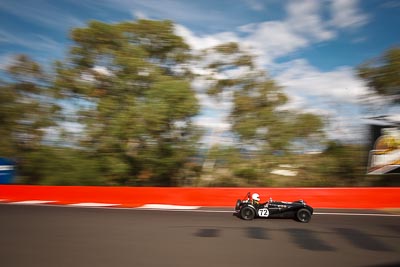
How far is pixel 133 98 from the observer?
15.3 meters

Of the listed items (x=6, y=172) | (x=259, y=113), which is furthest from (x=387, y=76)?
(x=6, y=172)

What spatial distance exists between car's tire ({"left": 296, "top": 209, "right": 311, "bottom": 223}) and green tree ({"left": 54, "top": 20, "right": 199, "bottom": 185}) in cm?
777

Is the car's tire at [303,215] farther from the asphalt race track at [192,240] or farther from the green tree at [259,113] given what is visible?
the green tree at [259,113]

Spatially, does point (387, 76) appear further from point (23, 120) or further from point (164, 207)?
point (23, 120)

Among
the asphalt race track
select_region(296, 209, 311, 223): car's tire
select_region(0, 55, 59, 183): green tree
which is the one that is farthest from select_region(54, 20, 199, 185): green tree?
select_region(296, 209, 311, 223): car's tire

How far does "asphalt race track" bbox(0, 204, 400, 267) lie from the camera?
4.86 m

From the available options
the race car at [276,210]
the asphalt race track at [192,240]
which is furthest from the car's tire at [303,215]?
the asphalt race track at [192,240]

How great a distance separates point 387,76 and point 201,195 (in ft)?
30.1

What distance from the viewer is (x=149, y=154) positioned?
14789 mm

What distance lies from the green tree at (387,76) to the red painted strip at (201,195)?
4935mm

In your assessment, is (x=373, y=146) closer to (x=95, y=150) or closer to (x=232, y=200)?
(x=232, y=200)

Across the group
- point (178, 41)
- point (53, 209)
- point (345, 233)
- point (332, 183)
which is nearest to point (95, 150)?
point (53, 209)

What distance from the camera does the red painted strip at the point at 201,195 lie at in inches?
389

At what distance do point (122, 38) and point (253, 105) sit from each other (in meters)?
7.67
